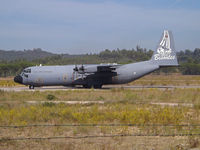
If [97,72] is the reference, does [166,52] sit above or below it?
above

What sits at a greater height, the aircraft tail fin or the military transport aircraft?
the aircraft tail fin

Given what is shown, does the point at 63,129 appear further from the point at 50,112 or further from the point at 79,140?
the point at 50,112

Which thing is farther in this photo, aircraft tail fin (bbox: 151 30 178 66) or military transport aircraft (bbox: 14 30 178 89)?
aircraft tail fin (bbox: 151 30 178 66)

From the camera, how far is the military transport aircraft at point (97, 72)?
3803 cm

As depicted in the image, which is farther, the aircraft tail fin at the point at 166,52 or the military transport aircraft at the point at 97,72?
the aircraft tail fin at the point at 166,52

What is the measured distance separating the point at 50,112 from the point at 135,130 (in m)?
5.72

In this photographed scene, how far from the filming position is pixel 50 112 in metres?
17.3

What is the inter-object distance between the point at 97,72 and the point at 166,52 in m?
9.02

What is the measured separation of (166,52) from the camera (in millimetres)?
39312

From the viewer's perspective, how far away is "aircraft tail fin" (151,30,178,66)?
39250 mm

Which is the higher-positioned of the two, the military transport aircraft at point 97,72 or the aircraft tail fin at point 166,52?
the aircraft tail fin at point 166,52

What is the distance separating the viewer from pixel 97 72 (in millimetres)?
38562

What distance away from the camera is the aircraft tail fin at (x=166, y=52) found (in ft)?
129

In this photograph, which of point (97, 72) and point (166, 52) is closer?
point (97, 72)
